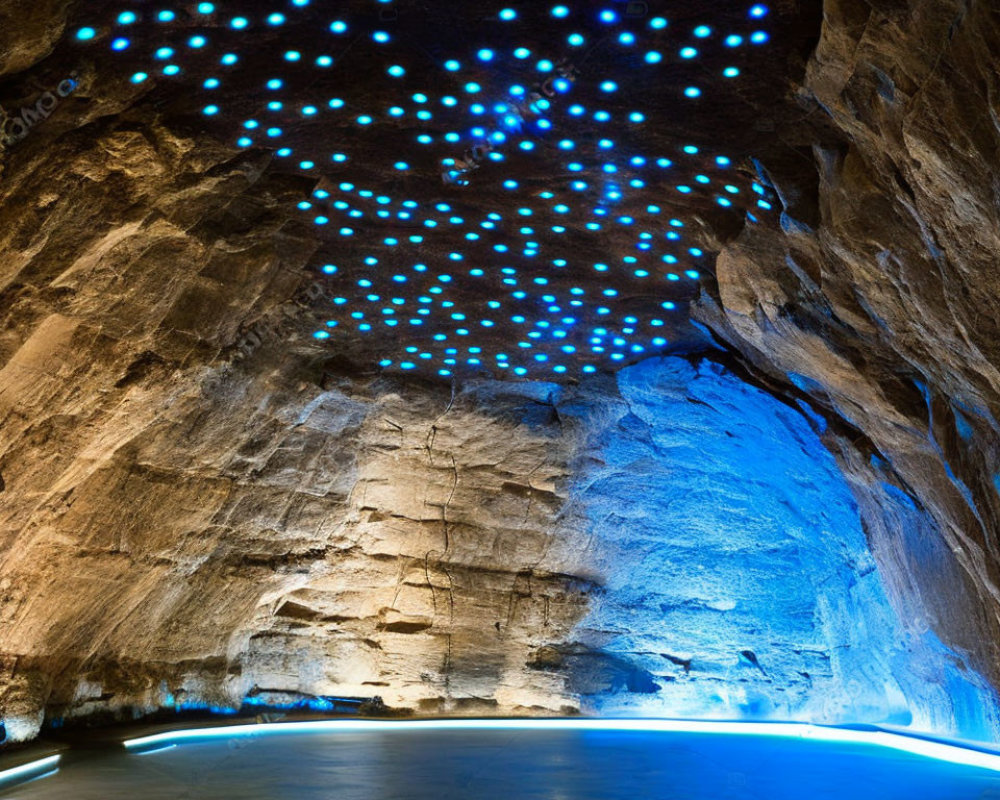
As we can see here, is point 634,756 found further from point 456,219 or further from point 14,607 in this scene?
point 14,607

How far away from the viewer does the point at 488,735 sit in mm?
11297

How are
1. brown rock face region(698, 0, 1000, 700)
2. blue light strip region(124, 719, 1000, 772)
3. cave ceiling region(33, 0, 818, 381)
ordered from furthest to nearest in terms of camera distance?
blue light strip region(124, 719, 1000, 772), cave ceiling region(33, 0, 818, 381), brown rock face region(698, 0, 1000, 700)

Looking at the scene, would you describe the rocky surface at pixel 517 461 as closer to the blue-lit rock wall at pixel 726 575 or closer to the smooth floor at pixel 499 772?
the blue-lit rock wall at pixel 726 575

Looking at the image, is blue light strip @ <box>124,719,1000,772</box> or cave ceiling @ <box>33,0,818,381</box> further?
blue light strip @ <box>124,719,1000,772</box>

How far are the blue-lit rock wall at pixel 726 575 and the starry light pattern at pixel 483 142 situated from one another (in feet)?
6.78

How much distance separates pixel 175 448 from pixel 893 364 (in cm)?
659

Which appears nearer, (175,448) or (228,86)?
(228,86)

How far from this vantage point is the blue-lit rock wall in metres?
11.7

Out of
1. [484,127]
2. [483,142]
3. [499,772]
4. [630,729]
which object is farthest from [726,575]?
[484,127]

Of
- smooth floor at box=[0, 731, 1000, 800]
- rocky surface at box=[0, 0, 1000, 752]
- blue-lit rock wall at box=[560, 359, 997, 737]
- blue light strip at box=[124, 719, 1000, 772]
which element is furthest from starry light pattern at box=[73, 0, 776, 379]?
blue light strip at box=[124, 719, 1000, 772]

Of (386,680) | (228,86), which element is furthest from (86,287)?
(386,680)

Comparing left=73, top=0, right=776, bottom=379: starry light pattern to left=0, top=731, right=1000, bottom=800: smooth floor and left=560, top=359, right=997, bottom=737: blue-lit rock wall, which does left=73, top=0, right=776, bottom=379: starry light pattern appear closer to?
left=560, top=359, right=997, bottom=737: blue-lit rock wall

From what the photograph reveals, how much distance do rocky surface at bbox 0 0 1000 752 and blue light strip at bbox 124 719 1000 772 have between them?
30.4 inches

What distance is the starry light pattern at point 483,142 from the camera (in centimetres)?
573
